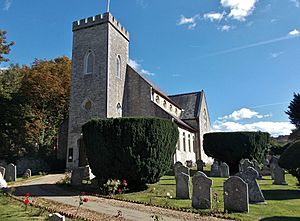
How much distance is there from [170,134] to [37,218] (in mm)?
8455

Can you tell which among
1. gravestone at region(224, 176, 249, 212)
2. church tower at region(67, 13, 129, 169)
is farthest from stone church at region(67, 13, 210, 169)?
gravestone at region(224, 176, 249, 212)

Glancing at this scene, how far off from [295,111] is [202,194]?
43.8 m

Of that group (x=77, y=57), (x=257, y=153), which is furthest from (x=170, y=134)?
(x=77, y=57)

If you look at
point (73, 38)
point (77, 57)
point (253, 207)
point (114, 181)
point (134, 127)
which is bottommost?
point (253, 207)

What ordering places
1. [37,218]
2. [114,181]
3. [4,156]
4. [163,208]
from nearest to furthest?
[37,218] → [163,208] → [114,181] → [4,156]

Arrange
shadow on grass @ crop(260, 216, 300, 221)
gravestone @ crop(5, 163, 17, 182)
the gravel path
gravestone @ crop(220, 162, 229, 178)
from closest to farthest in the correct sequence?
shadow on grass @ crop(260, 216, 300, 221) → the gravel path → gravestone @ crop(5, 163, 17, 182) → gravestone @ crop(220, 162, 229, 178)

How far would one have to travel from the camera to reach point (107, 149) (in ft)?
43.7

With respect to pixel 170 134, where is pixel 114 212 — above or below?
below

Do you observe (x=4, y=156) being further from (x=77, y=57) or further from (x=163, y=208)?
(x=163, y=208)

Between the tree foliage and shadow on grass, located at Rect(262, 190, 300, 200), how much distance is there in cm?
3741

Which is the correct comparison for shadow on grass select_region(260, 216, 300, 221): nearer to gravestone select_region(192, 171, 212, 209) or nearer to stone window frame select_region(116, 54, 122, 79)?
gravestone select_region(192, 171, 212, 209)

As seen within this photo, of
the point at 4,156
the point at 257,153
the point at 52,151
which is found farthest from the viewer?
the point at 52,151

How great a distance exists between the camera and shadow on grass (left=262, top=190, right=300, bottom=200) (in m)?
12.7

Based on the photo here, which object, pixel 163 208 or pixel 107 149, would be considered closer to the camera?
pixel 163 208
